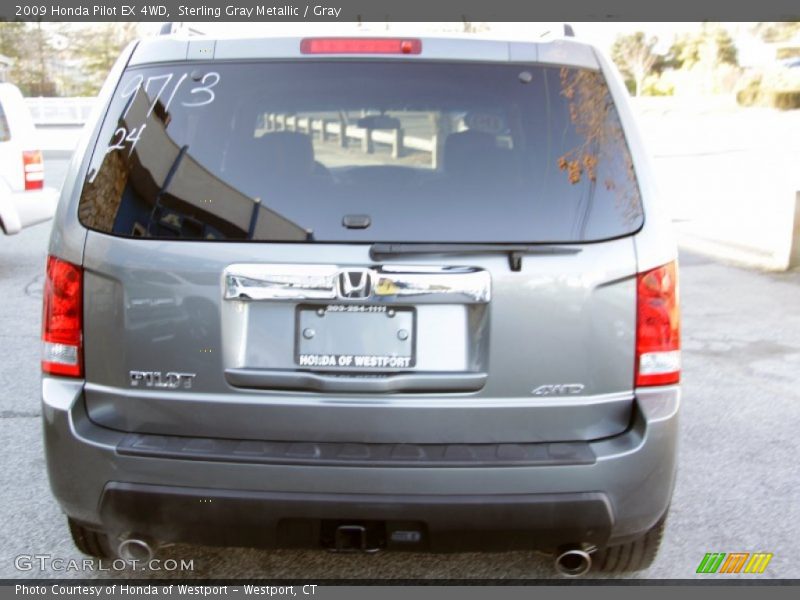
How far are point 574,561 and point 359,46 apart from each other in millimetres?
1868

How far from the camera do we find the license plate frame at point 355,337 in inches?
103

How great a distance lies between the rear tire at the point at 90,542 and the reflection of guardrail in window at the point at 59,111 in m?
27.1

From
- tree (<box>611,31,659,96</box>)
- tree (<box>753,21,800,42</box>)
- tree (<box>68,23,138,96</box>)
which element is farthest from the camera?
tree (<box>611,31,659,96</box>)

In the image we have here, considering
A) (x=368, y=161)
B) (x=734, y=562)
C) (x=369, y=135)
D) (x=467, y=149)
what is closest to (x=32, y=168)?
(x=369, y=135)

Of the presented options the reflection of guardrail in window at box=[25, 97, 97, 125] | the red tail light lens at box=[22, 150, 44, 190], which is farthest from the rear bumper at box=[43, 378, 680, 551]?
the reflection of guardrail in window at box=[25, 97, 97, 125]

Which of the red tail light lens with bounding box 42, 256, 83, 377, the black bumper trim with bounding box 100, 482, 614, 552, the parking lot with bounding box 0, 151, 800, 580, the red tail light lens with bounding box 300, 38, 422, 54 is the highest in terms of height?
the red tail light lens with bounding box 300, 38, 422, 54

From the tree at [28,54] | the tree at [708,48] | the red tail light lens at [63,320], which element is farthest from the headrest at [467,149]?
the tree at [708,48]

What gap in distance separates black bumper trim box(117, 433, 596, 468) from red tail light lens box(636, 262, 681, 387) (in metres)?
0.31

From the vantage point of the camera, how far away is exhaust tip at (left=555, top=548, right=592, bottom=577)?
2947mm

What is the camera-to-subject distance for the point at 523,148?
273 cm

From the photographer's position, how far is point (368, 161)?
9.35ft

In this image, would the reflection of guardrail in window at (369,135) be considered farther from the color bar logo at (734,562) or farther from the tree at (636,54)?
the tree at (636,54)

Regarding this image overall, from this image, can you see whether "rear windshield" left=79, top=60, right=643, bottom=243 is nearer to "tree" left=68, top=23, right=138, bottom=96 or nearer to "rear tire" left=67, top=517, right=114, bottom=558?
"rear tire" left=67, top=517, right=114, bottom=558
